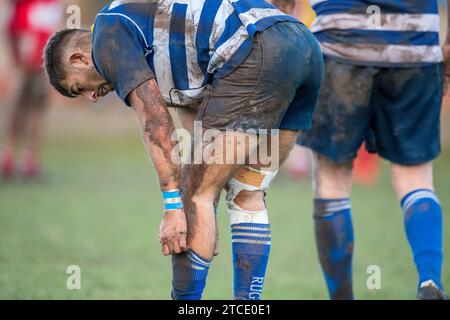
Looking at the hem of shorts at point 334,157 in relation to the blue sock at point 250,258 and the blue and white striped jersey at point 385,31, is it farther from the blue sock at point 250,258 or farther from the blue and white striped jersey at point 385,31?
the blue sock at point 250,258

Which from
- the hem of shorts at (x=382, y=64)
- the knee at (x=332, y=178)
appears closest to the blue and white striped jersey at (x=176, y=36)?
the hem of shorts at (x=382, y=64)

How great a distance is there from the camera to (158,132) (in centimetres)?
341

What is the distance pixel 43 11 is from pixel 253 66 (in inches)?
269

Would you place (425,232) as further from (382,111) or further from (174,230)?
(174,230)

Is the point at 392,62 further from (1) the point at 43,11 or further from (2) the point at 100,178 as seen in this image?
(1) the point at 43,11

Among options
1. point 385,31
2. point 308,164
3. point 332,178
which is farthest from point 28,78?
point 385,31

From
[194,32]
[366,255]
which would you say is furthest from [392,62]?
[366,255]

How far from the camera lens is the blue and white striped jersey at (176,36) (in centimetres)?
334

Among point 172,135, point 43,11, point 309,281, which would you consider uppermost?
point 43,11

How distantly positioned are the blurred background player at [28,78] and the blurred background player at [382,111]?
548cm

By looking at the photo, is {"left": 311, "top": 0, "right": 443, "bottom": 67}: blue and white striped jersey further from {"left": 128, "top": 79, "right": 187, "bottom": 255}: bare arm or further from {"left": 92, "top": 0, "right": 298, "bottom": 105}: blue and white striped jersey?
{"left": 128, "top": 79, "right": 187, "bottom": 255}: bare arm

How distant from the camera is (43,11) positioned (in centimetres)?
973

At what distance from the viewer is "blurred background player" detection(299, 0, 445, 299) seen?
420 cm

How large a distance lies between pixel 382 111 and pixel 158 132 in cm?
142
